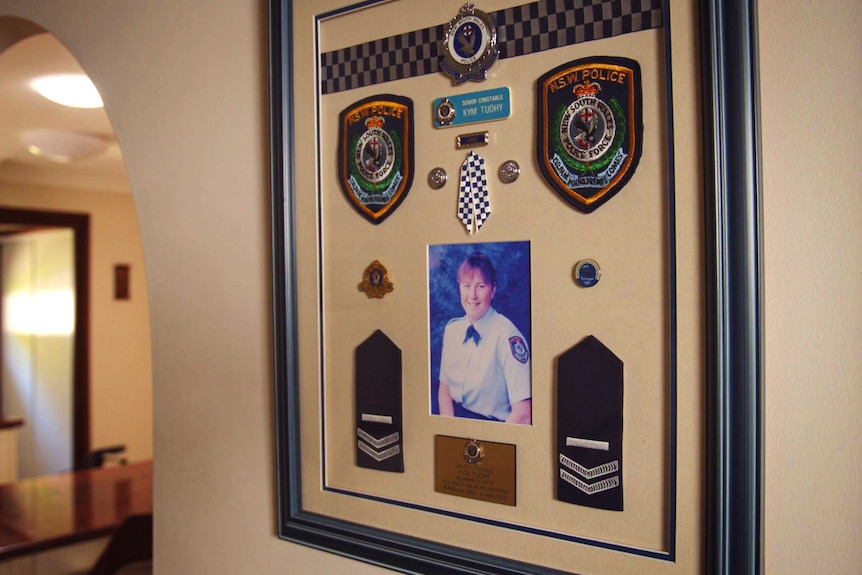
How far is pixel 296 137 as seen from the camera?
107 cm

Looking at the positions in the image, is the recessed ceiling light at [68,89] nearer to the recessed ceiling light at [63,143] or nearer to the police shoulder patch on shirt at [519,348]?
the recessed ceiling light at [63,143]

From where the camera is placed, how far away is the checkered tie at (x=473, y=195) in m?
0.90

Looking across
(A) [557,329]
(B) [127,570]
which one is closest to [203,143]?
(A) [557,329]

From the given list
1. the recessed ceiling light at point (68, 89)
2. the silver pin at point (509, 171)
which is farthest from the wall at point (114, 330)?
the silver pin at point (509, 171)

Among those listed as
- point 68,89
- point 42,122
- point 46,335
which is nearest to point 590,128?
point 68,89

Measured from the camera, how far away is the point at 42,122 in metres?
3.55

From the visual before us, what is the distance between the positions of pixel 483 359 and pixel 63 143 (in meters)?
3.57

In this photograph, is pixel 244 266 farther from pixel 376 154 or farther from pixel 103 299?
pixel 103 299

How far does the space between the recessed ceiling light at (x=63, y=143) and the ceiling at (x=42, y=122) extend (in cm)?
6

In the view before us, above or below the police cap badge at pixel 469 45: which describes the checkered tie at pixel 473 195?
below

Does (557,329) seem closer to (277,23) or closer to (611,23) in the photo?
(611,23)

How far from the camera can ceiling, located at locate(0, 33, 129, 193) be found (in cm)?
242

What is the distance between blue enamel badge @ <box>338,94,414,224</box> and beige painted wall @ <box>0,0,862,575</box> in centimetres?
19

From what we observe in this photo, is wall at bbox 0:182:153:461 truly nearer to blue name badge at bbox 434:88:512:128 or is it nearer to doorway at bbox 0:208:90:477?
doorway at bbox 0:208:90:477
